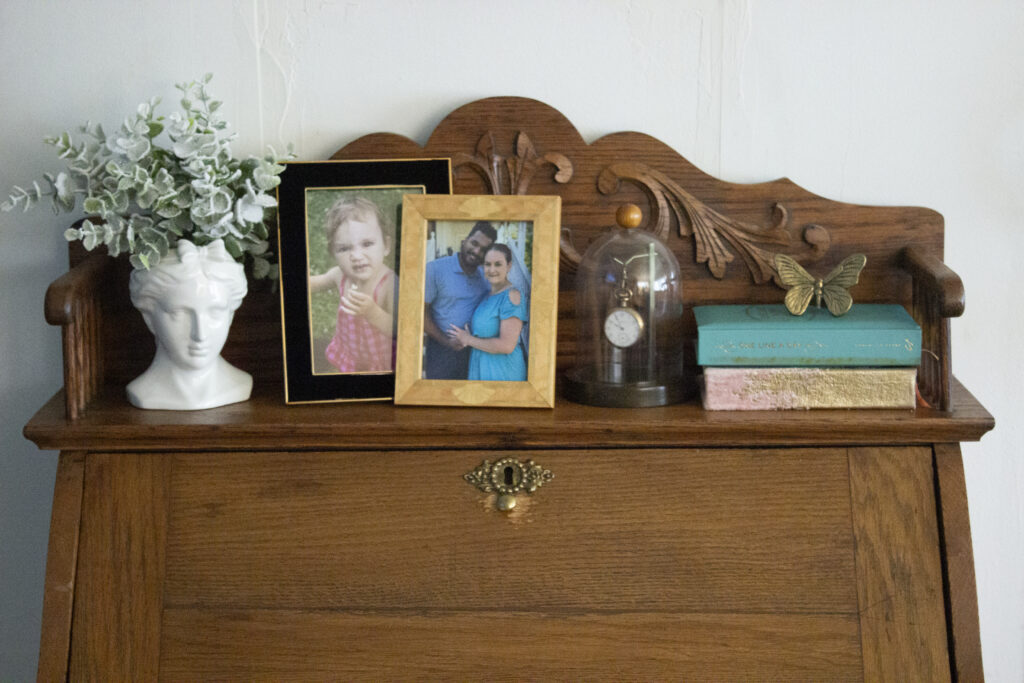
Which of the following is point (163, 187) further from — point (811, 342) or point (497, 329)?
point (811, 342)

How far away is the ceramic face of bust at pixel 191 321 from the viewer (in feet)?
3.63

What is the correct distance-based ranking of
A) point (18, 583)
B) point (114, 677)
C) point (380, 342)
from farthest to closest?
1. point (18, 583)
2. point (380, 342)
3. point (114, 677)

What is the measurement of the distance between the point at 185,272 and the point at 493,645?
60 cm

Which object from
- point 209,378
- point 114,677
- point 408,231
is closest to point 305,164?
point 408,231

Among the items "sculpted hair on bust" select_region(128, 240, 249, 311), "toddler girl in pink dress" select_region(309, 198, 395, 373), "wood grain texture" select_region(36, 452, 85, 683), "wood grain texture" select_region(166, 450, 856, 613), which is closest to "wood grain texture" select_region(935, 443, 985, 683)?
"wood grain texture" select_region(166, 450, 856, 613)

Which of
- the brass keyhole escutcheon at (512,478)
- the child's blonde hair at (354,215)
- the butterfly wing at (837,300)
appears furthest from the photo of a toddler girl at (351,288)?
the butterfly wing at (837,300)

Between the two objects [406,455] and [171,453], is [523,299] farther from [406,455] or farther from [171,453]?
[171,453]

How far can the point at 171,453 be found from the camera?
1109 mm

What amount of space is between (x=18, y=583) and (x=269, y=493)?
597 mm

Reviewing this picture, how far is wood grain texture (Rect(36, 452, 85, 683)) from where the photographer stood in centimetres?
108

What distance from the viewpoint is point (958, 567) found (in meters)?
1.06

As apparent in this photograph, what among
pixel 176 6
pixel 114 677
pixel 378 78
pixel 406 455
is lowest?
pixel 114 677

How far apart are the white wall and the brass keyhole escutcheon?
0.51 m

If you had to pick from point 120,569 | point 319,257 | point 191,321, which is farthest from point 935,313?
point 120,569
